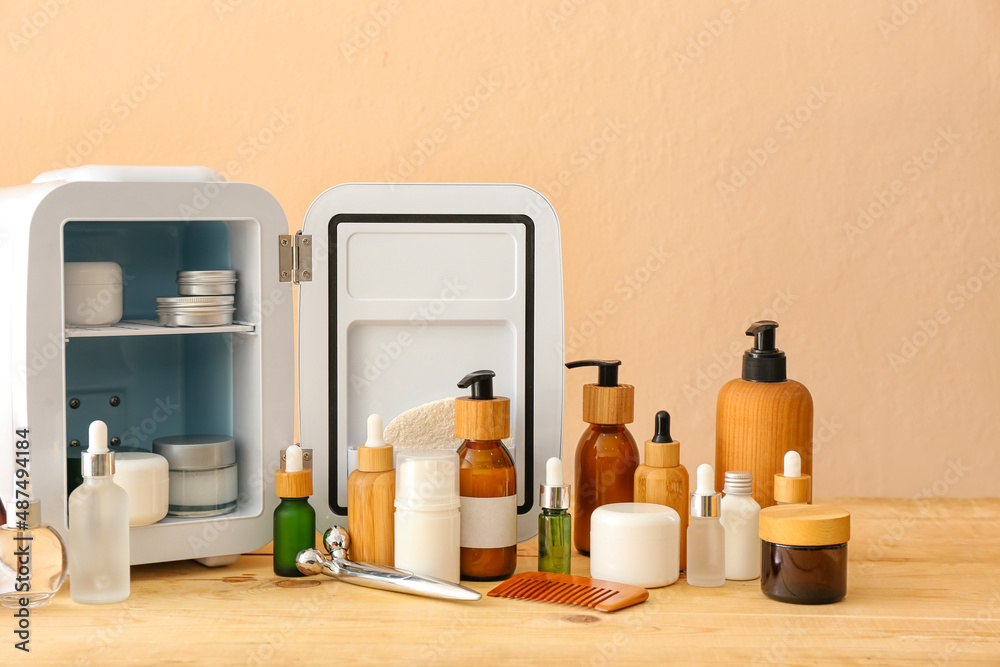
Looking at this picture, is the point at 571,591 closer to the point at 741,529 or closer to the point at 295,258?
the point at 741,529

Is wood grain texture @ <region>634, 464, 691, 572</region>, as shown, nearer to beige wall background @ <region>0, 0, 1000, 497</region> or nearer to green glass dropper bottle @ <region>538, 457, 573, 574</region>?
green glass dropper bottle @ <region>538, 457, 573, 574</region>

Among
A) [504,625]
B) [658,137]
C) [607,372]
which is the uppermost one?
[658,137]

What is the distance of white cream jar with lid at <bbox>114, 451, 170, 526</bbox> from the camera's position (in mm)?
Answer: 1045

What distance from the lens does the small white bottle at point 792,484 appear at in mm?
1040

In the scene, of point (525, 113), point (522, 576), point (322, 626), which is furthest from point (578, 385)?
point (322, 626)

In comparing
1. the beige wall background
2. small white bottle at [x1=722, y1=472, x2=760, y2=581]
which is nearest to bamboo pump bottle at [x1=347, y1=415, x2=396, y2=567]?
small white bottle at [x1=722, y1=472, x2=760, y2=581]

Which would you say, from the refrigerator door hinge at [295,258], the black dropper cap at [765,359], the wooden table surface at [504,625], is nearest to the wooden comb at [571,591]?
the wooden table surface at [504,625]

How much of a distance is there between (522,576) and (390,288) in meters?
0.35

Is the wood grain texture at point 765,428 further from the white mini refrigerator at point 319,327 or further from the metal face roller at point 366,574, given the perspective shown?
the metal face roller at point 366,574

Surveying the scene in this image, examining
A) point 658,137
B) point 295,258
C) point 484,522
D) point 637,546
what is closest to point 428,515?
point 484,522

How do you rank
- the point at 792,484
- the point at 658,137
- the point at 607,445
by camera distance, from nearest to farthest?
1. the point at 792,484
2. the point at 607,445
3. the point at 658,137

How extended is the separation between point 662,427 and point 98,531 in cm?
56

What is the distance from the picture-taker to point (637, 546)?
3.39 feet

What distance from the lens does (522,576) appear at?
3.44 feet
